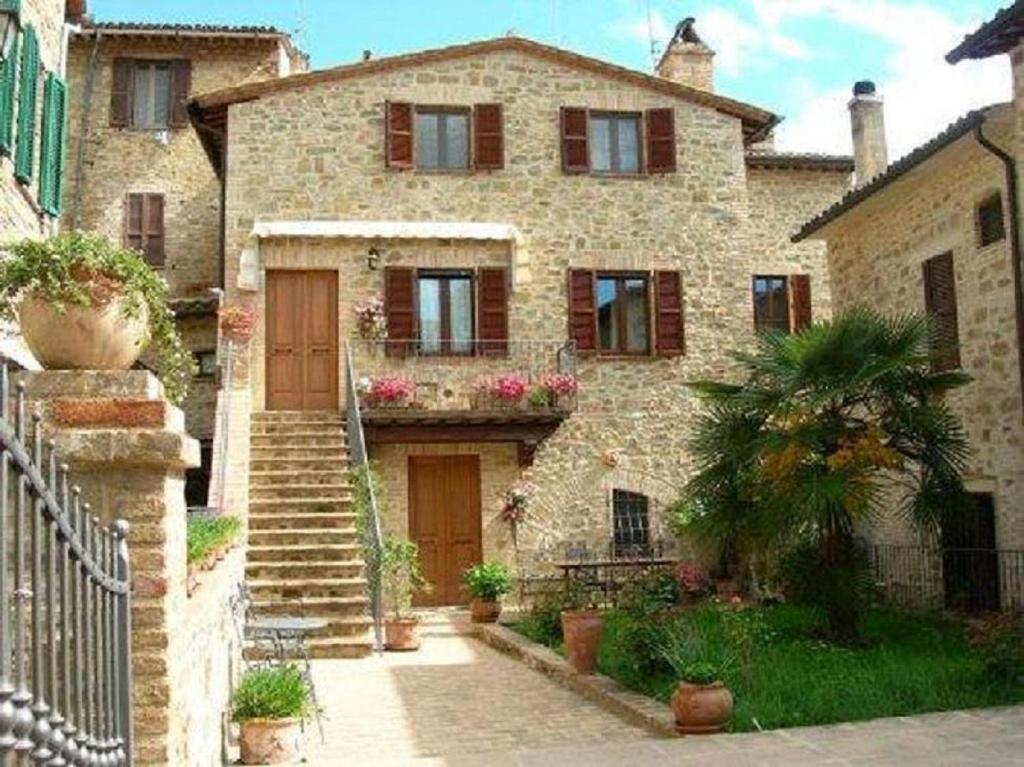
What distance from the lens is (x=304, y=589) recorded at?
13180 mm

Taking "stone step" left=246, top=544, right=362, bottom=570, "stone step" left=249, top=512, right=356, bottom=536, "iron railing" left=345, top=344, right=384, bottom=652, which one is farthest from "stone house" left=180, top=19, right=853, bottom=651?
"stone step" left=246, top=544, right=362, bottom=570

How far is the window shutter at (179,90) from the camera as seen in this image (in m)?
22.8

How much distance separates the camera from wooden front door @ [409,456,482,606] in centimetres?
1728

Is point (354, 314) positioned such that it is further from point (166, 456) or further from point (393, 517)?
point (166, 456)

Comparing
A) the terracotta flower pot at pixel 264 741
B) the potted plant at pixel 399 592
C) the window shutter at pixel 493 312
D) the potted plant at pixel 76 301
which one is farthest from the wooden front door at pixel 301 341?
the potted plant at pixel 76 301

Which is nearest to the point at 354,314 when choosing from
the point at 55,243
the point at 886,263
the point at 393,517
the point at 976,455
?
the point at 393,517

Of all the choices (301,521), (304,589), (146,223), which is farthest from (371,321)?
(146,223)

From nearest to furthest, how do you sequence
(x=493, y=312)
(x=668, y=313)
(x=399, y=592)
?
(x=399, y=592) → (x=493, y=312) → (x=668, y=313)

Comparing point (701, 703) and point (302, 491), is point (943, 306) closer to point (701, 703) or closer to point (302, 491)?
point (701, 703)

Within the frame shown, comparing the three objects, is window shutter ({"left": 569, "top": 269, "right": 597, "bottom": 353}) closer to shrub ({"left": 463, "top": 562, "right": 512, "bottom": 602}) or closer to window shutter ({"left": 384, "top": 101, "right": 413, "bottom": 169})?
window shutter ({"left": 384, "top": 101, "right": 413, "bottom": 169})

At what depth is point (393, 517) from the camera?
1716 centimetres

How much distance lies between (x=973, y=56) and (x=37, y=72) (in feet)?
31.0

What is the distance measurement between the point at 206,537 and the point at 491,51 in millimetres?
13288

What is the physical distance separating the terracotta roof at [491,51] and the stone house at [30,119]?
16.4ft
